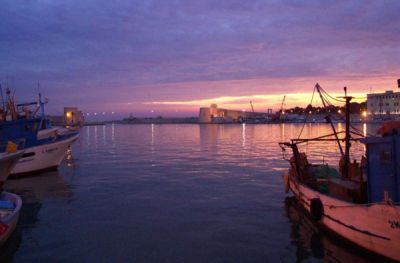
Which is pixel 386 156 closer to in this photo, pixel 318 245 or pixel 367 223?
pixel 367 223

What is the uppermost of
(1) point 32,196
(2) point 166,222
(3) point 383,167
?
(3) point 383,167

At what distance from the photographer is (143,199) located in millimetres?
24312

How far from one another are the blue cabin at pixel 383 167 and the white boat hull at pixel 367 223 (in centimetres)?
71

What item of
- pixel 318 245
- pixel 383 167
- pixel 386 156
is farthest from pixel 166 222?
pixel 386 156

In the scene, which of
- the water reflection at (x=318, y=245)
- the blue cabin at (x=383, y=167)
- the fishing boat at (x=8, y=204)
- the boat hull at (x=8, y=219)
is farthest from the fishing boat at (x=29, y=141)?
the blue cabin at (x=383, y=167)

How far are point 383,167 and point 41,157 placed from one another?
97.9 feet

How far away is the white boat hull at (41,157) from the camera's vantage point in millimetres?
34375

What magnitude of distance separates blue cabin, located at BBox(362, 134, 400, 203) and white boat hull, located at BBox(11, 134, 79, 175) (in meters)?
28.4

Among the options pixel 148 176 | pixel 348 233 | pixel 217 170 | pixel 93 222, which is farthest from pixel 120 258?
pixel 217 170

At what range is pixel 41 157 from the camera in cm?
3616

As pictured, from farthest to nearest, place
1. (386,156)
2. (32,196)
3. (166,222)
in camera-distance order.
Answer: (32,196), (166,222), (386,156)

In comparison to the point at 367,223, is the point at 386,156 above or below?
above

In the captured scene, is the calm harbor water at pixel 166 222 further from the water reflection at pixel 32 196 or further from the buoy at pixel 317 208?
the buoy at pixel 317 208

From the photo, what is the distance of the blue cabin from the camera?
44.5 ft
